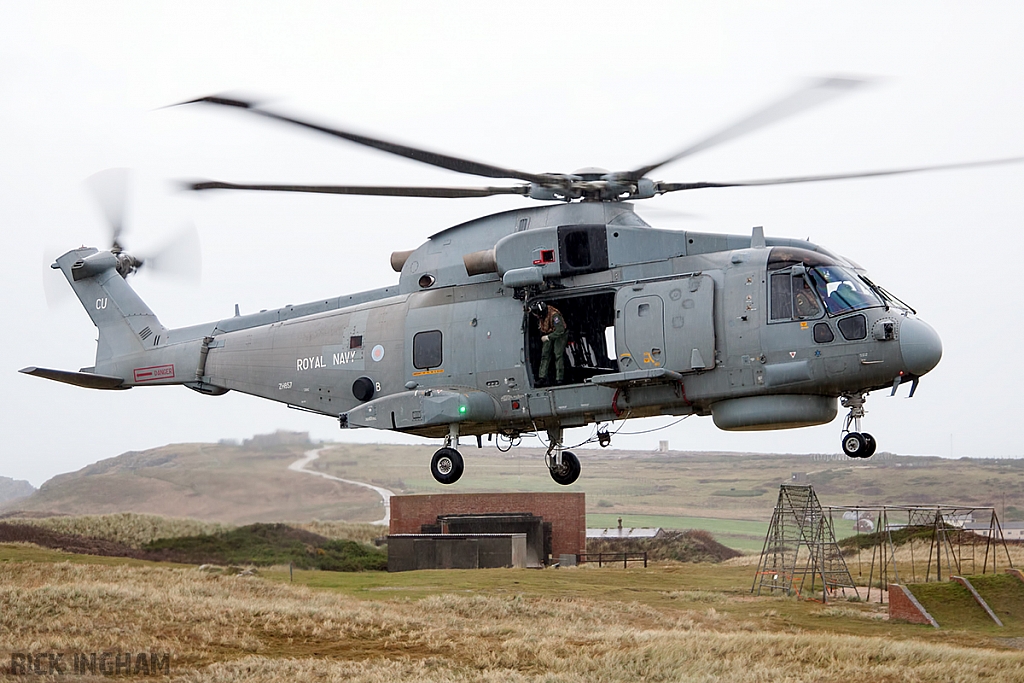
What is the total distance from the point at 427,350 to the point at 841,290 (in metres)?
6.58

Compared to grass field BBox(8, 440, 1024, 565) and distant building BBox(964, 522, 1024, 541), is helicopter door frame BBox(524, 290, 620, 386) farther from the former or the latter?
distant building BBox(964, 522, 1024, 541)

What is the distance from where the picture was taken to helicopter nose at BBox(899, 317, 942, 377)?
46.3 ft

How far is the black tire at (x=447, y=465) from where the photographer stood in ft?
54.3

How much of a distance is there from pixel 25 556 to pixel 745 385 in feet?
84.3

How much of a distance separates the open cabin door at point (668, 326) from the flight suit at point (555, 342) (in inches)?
35.6

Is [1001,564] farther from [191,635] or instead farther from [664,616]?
[191,635]

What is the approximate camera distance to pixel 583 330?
16328mm

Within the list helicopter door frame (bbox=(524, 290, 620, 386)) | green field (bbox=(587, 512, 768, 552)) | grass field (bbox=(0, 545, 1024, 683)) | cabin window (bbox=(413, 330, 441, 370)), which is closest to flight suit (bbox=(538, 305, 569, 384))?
helicopter door frame (bbox=(524, 290, 620, 386))

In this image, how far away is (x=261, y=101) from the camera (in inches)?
497

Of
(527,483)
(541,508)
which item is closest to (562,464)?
(541,508)

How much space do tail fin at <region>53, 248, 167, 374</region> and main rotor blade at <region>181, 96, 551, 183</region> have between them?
8.88 m

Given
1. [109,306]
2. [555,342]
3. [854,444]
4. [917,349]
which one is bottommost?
[854,444]

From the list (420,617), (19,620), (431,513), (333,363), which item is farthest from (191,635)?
(431,513)

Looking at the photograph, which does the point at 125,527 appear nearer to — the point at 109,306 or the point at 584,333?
the point at 109,306
